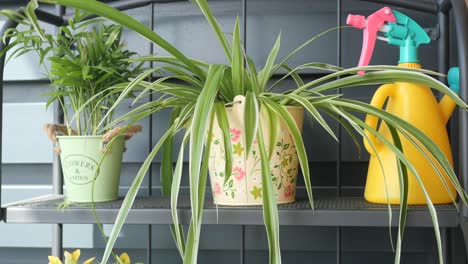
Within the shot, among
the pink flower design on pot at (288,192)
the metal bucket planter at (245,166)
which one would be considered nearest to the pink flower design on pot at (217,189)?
the metal bucket planter at (245,166)

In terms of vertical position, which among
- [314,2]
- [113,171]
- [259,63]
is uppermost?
[314,2]

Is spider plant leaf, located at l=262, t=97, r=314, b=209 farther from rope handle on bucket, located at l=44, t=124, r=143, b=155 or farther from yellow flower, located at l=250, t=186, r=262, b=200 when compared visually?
rope handle on bucket, located at l=44, t=124, r=143, b=155

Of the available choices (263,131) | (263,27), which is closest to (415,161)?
(263,131)

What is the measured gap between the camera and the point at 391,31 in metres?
0.88

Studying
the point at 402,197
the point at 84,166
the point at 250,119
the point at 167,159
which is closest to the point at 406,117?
the point at 402,197

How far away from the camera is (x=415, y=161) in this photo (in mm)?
823

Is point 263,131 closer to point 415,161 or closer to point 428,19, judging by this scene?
point 415,161

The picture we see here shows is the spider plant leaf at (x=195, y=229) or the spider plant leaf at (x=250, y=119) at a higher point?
the spider plant leaf at (x=250, y=119)

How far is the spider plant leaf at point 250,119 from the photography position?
2.27 feet

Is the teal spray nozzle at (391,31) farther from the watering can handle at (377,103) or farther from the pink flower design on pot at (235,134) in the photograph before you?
the pink flower design on pot at (235,134)

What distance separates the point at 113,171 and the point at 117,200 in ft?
0.18

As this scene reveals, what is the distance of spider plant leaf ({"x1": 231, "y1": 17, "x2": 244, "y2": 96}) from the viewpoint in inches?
30.9

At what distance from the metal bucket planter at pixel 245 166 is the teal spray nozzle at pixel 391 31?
163 mm

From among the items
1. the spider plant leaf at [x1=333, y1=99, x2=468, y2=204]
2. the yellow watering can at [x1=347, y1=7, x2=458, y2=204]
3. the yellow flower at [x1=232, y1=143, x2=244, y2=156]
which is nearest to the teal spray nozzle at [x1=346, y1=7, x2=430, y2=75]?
the yellow watering can at [x1=347, y1=7, x2=458, y2=204]
